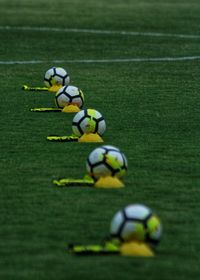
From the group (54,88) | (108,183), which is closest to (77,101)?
(54,88)

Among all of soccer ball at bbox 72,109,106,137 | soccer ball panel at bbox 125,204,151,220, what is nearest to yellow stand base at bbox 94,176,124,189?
soccer ball panel at bbox 125,204,151,220

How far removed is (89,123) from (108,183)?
2.62 meters

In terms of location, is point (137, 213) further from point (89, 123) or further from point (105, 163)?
point (89, 123)

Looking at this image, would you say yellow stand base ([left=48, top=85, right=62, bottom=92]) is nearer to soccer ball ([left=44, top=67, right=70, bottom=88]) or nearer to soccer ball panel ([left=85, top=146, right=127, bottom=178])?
soccer ball ([left=44, top=67, right=70, bottom=88])

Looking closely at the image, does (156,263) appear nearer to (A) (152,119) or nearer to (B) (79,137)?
(B) (79,137)

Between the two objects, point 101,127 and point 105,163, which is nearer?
point 105,163

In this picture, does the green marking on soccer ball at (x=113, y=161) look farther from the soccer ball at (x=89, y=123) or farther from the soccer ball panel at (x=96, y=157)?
the soccer ball at (x=89, y=123)

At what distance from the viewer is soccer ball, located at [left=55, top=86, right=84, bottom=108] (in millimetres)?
16188

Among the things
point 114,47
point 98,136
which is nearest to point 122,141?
point 98,136

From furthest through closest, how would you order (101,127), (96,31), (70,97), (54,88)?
(96,31), (54,88), (70,97), (101,127)

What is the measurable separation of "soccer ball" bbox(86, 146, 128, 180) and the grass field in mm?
200

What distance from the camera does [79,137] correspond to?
13.9 metres

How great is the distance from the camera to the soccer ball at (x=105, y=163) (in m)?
11.0

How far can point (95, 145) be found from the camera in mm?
13609
